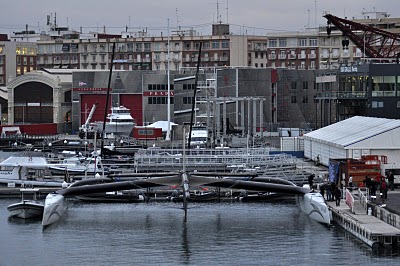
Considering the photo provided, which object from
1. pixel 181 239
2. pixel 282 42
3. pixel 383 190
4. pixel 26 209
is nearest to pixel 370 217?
pixel 383 190

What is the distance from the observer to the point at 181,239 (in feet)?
133

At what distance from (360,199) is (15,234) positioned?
45.6 ft

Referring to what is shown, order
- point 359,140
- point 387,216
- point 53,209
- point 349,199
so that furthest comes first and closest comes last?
point 359,140 < point 349,199 < point 53,209 < point 387,216

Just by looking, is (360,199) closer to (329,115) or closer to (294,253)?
(294,253)

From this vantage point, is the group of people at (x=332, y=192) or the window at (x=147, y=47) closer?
the group of people at (x=332, y=192)

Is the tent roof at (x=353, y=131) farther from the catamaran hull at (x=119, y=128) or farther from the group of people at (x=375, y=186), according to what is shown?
the catamaran hull at (x=119, y=128)

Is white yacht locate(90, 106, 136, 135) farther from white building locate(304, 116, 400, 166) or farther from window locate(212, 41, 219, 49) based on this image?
window locate(212, 41, 219, 49)

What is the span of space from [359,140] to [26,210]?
19.1m

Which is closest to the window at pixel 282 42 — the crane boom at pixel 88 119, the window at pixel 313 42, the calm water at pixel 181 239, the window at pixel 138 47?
the window at pixel 313 42

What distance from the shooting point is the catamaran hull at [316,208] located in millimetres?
Answer: 44281

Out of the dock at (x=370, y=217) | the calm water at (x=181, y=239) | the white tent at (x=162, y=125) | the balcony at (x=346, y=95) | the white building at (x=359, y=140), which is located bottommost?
the calm water at (x=181, y=239)

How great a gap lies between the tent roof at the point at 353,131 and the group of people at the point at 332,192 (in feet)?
25.1

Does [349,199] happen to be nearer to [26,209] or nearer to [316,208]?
[316,208]

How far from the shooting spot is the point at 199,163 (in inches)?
2450
